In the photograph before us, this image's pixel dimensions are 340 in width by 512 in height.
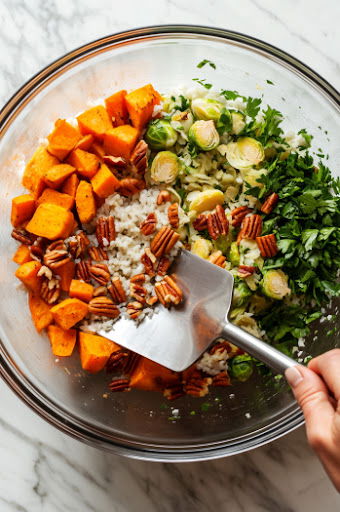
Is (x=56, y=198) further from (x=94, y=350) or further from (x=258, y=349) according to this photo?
(x=258, y=349)

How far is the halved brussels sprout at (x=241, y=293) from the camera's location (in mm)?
1923

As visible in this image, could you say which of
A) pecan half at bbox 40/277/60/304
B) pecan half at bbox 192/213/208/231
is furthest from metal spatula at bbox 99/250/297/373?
pecan half at bbox 40/277/60/304

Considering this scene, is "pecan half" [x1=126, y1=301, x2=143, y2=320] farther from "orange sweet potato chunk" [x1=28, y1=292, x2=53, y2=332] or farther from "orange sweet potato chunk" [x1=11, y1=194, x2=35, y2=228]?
"orange sweet potato chunk" [x1=11, y1=194, x2=35, y2=228]

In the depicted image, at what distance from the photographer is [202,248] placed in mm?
1952

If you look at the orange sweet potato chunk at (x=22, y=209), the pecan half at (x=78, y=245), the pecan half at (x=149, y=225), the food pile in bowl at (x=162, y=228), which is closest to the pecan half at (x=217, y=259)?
the food pile in bowl at (x=162, y=228)

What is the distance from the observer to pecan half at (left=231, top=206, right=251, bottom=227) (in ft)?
6.44

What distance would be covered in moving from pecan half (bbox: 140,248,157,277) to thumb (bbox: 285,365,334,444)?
2.06 feet

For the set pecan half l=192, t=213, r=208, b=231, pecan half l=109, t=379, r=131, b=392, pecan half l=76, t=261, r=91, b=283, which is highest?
pecan half l=192, t=213, r=208, b=231

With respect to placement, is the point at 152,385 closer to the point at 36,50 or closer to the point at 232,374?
the point at 232,374

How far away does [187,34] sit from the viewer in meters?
2.11

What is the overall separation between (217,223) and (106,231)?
39 centimetres

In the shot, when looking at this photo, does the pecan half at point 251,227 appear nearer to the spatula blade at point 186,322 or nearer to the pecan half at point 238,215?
the pecan half at point 238,215

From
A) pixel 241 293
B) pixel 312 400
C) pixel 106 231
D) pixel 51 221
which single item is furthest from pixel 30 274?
pixel 312 400

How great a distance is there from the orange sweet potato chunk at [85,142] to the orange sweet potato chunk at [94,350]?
641 mm
